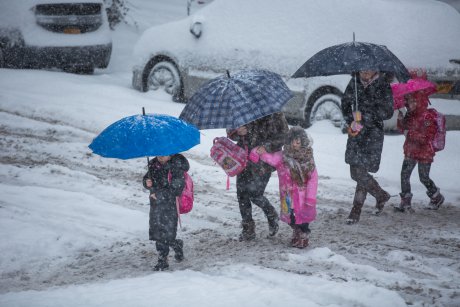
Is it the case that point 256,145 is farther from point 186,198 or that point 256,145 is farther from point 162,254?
point 162,254

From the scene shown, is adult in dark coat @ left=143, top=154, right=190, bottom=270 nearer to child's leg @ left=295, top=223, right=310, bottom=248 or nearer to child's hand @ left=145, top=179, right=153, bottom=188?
child's hand @ left=145, top=179, right=153, bottom=188

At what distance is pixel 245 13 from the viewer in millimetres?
8625

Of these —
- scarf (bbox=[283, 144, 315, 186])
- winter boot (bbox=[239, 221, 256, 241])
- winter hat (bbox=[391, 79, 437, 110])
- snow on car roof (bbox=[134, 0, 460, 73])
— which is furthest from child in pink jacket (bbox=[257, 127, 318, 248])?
snow on car roof (bbox=[134, 0, 460, 73])

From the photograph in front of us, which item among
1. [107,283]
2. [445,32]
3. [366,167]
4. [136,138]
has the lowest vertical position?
[107,283]

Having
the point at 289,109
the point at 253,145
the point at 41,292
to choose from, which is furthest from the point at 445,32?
the point at 41,292

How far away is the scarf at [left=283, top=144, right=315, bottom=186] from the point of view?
4.24m

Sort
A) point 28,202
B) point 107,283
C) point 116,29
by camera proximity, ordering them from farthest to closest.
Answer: point 116,29
point 28,202
point 107,283

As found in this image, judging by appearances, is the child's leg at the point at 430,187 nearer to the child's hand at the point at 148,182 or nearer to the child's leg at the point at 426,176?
the child's leg at the point at 426,176

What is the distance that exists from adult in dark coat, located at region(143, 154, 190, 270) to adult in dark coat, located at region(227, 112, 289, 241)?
0.65 m

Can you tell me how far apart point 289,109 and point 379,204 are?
3022 mm

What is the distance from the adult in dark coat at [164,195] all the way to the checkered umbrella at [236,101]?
14.1 inches

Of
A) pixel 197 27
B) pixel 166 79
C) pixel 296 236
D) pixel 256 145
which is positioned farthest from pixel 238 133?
pixel 166 79

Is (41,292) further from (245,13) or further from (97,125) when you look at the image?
(245,13)

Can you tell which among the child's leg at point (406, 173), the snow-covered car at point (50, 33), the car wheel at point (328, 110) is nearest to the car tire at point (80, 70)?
the snow-covered car at point (50, 33)
